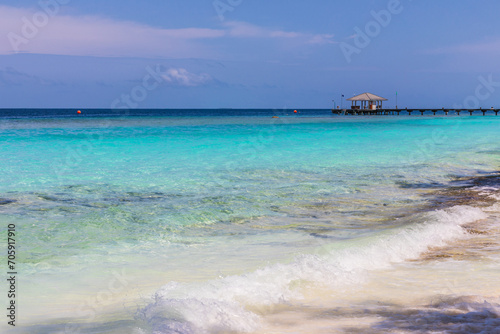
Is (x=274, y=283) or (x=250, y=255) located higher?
(x=274, y=283)

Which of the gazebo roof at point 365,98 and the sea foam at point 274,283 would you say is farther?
the gazebo roof at point 365,98

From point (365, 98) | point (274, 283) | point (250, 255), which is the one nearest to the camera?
point (274, 283)

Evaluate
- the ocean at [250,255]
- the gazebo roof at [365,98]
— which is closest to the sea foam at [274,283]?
the ocean at [250,255]

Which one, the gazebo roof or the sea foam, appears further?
the gazebo roof

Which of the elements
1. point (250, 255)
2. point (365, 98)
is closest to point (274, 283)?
point (250, 255)

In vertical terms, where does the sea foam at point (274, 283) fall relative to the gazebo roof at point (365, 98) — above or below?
below

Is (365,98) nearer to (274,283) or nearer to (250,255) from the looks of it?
(250,255)

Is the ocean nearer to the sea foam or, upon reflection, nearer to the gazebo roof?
the sea foam

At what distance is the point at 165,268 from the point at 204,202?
12.4 ft

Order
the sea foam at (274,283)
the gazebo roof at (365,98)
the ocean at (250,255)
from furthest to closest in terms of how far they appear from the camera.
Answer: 1. the gazebo roof at (365,98)
2. the ocean at (250,255)
3. the sea foam at (274,283)

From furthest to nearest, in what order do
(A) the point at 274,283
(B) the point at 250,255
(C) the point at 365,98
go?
1. (C) the point at 365,98
2. (B) the point at 250,255
3. (A) the point at 274,283

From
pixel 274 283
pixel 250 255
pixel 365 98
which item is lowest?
pixel 250 255

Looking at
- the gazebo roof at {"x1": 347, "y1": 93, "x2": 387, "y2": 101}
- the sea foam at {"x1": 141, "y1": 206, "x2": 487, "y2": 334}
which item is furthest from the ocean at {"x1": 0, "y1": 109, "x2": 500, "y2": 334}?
the gazebo roof at {"x1": 347, "y1": 93, "x2": 387, "y2": 101}

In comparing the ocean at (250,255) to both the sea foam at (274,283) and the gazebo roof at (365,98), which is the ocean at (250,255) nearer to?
the sea foam at (274,283)
